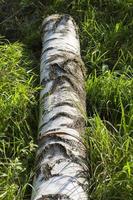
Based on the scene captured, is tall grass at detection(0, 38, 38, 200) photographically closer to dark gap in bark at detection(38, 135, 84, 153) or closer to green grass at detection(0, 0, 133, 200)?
green grass at detection(0, 0, 133, 200)

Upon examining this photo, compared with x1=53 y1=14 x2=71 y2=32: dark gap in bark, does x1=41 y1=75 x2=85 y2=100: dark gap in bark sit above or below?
below

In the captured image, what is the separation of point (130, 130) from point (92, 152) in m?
0.33

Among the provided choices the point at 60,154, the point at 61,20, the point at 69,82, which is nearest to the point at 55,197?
the point at 60,154

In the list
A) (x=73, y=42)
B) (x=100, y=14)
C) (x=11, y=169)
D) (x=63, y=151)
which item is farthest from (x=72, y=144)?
(x=100, y=14)

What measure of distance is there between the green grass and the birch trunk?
0.12 meters

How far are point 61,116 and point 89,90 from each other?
23.1 inches

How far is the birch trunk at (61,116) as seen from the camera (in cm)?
291

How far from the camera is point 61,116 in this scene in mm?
3355

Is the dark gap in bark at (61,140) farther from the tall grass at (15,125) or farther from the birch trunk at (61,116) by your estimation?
the tall grass at (15,125)

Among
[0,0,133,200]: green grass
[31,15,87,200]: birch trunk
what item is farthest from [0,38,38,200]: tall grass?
[31,15,87,200]: birch trunk

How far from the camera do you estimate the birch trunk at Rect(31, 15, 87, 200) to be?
2.91m

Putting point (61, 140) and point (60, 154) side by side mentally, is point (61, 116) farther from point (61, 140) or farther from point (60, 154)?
point (60, 154)

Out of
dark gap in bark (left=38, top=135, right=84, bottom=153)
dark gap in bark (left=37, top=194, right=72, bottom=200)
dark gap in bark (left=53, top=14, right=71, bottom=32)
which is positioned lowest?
dark gap in bark (left=37, top=194, right=72, bottom=200)

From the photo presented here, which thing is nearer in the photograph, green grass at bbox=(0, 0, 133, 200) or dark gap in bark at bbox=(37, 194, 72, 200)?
dark gap in bark at bbox=(37, 194, 72, 200)
